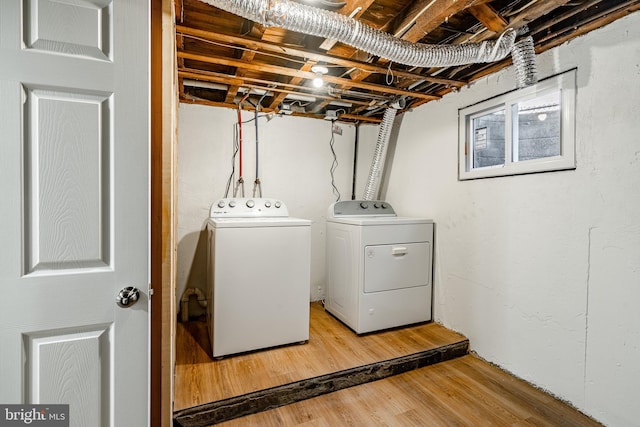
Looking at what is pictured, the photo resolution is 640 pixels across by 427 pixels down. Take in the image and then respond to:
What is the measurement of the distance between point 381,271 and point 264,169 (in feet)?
5.02

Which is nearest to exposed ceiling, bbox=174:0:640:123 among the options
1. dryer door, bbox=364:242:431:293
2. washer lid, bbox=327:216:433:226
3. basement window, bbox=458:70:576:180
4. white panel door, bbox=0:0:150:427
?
basement window, bbox=458:70:576:180

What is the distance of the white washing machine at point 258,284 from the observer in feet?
→ 6.68

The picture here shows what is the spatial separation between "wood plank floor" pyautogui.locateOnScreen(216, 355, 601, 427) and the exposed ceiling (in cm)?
210

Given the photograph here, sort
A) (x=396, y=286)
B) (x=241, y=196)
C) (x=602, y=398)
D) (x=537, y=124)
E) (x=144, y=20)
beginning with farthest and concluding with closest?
1. (x=241, y=196)
2. (x=396, y=286)
3. (x=537, y=124)
4. (x=602, y=398)
5. (x=144, y=20)

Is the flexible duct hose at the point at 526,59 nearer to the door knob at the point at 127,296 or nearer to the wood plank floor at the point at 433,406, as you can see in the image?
the wood plank floor at the point at 433,406

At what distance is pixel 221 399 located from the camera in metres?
1.66

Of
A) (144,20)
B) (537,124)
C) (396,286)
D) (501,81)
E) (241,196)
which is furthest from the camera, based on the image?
(241,196)

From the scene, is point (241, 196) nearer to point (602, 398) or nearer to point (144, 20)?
point (144, 20)

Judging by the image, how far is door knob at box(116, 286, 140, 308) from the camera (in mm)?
1096

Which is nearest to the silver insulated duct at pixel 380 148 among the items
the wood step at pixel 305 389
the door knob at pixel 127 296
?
the wood step at pixel 305 389

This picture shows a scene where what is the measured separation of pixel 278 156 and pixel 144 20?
2044mm

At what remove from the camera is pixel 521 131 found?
2.09 metres

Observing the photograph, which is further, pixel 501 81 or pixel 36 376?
pixel 501 81

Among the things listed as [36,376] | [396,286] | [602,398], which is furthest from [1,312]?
[602,398]
